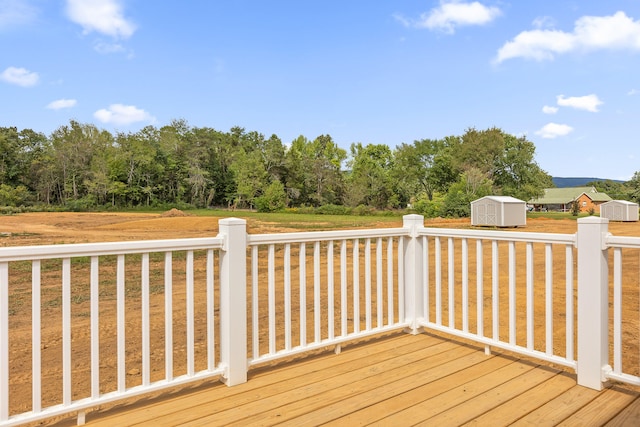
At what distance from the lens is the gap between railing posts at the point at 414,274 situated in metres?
2.86

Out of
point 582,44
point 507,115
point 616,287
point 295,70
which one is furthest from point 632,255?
point 507,115

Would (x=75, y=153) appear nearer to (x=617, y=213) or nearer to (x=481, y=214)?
(x=481, y=214)

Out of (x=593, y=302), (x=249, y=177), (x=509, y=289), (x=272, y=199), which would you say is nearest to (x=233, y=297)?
(x=509, y=289)

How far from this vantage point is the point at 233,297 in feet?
6.56

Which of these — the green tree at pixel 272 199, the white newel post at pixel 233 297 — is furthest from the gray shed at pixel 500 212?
the green tree at pixel 272 199

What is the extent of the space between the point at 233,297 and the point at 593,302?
1.86 meters

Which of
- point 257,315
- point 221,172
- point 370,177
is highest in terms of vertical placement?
point 221,172

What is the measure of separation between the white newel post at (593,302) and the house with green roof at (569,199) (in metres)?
48.6

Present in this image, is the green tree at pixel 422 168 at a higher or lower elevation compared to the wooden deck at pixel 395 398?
higher

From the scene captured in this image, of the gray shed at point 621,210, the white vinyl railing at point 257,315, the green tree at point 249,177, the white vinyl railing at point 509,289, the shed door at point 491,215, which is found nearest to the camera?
the white vinyl railing at point 257,315

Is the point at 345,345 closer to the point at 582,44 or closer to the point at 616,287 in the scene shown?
the point at 616,287

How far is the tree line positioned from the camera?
34.1m

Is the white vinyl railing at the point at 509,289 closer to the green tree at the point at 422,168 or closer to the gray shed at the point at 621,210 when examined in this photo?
the gray shed at the point at 621,210

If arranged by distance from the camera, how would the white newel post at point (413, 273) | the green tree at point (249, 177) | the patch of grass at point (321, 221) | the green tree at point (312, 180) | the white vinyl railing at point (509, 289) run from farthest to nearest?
the green tree at point (312, 180) → the green tree at point (249, 177) → the patch of grass at point (321, 221) → the white newel post at point (413, 273) → the white vinyl railing at point (509, 289)
